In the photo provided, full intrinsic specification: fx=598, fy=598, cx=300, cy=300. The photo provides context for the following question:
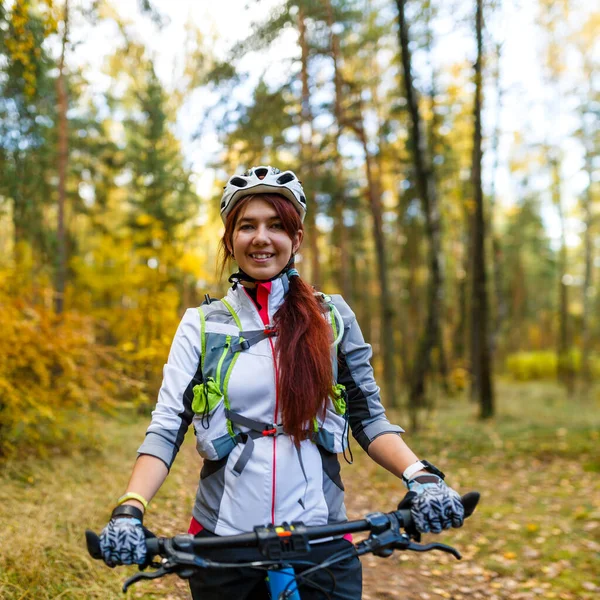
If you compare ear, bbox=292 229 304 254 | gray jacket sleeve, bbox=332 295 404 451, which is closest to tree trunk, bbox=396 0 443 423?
ear, bbox=292 229 304 254

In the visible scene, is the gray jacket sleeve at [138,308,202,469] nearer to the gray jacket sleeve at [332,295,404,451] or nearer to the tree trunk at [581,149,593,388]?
the gray jacket sleeve at [332,295,404,451]

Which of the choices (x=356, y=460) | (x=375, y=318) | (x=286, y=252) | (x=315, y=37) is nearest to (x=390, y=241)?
(x=375, y=318)

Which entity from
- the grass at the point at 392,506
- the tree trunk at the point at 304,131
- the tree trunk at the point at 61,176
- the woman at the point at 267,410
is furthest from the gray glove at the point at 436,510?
the tree trunk at the point at 61,176

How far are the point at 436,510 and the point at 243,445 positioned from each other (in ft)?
Result: 2.14

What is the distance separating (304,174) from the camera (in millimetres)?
11898

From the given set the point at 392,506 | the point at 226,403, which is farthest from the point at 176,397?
the point at 392,506

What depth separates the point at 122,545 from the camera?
64.6 inches

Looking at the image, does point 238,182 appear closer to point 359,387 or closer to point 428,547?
point 359,387

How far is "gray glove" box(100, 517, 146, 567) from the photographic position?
5.36ft

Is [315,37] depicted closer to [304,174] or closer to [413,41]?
[413,41]

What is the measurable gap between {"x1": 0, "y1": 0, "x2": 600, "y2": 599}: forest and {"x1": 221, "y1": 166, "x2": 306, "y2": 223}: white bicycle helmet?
36cm

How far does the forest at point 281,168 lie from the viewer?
6.92m

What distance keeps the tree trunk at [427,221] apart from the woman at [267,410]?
9.84 m

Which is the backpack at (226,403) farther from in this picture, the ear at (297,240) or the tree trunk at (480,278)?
the tree trunk at (480,278)
